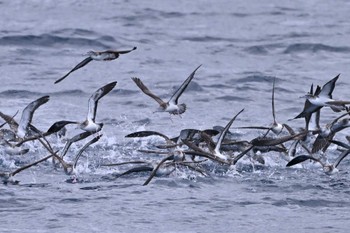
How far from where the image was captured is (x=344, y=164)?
2027 centimetres

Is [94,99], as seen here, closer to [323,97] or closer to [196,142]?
[196,142]

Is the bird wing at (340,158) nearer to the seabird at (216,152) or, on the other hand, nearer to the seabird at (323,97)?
the seabird at (323,97)

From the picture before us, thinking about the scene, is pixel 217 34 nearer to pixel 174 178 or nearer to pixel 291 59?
pixel 291 59

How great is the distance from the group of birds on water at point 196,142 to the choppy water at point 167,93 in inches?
10.9

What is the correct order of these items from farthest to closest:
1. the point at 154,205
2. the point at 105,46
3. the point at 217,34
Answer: the point at 217,34
the point at 105,46
the point at 154,205

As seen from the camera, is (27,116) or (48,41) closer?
(27,116)

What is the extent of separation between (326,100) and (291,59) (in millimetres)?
12748

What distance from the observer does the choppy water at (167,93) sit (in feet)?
54.9

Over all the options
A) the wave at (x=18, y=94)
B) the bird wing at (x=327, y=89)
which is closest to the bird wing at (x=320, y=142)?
the bird wing at (x=327, y=89)

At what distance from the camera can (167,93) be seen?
27.0 metres

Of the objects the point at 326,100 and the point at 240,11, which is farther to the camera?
the point at 240,11

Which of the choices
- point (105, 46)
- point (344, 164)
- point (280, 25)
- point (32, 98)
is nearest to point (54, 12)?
point (105, 46)

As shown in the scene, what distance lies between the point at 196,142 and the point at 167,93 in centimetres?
771

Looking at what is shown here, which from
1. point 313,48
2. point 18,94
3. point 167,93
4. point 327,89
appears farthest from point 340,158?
point 313,48
